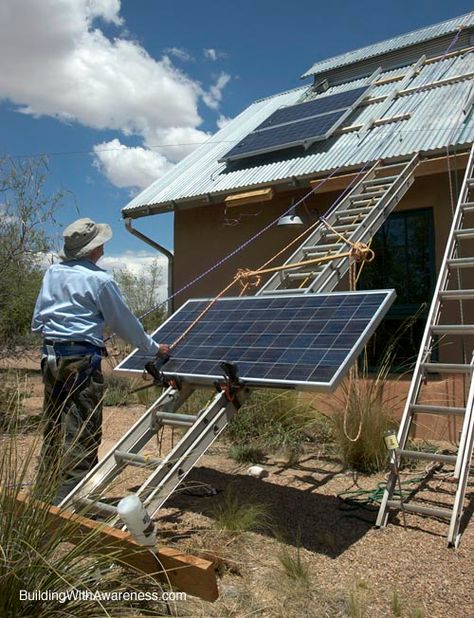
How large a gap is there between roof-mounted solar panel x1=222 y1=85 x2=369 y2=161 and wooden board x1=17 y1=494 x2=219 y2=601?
284 inches

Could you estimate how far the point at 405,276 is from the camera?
800 centimetres

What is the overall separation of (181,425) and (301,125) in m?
7.03

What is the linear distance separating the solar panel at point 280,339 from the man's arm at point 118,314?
1.96 feet

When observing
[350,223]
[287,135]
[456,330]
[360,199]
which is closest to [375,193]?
[360,199]

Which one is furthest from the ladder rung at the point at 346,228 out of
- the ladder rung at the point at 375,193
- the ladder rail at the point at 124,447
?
the ladder rail at the point at 124,447

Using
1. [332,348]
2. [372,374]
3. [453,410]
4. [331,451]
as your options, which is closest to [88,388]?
[332,348]

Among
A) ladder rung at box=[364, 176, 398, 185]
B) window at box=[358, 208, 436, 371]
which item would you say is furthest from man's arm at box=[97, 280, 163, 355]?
window at box=[358, 208, 436, 371]

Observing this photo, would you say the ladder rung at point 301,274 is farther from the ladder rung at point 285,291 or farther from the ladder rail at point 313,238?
the ladder rung at point 285,291

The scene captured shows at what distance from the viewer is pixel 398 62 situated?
37.4 feet

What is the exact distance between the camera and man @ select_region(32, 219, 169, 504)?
3.94 metres

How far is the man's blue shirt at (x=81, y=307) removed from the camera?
400cm

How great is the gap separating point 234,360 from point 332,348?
2.68ft

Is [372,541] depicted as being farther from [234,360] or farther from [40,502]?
[40,502]

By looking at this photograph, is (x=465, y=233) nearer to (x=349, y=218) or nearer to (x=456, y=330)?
(x=456, y=330)
